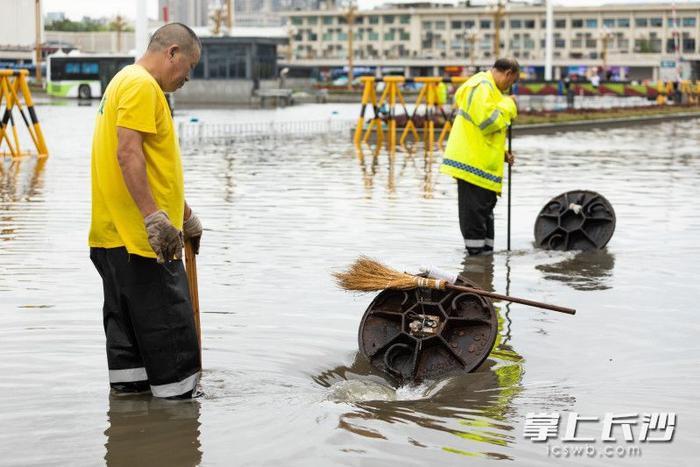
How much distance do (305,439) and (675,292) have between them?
4.60m

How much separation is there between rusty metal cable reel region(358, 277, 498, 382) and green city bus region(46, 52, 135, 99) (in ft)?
198

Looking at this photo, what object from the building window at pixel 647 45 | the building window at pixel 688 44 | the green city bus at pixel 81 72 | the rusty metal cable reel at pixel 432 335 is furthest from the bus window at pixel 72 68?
the building window at pixel 688 44

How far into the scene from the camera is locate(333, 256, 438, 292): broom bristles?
255 inches

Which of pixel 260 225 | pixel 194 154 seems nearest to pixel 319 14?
pixel 194 154

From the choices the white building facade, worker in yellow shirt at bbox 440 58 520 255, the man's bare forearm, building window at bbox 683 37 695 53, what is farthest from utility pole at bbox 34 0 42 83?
the man's bare forearm

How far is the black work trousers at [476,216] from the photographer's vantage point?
10250mm

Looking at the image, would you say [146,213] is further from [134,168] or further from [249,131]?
[249,131]

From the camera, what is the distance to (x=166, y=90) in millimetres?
5527

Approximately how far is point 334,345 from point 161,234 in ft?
7.70

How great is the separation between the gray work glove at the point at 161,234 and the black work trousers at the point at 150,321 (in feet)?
0.53

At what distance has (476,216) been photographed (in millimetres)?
10406

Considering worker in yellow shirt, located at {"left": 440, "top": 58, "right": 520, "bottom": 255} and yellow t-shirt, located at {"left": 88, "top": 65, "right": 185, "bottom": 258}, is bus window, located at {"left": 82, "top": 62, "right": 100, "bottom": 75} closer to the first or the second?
worker in yellow shirt, located at {"left": 440, "top": 58, "right": 520, "bottom": 255}

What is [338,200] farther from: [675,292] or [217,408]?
[217,408]

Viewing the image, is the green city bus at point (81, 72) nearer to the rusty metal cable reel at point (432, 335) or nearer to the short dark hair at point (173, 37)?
the rusty metal cable reel at point (432, 335)
